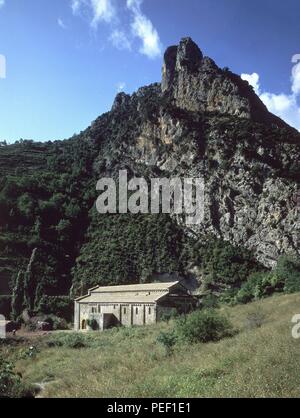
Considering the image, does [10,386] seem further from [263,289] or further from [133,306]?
[263,289]

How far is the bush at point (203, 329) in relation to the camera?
21.4 meters

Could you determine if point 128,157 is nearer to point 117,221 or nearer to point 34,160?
point 117,221

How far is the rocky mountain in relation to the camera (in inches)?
2800

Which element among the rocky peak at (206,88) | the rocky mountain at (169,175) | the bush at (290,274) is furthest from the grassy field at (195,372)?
the rocky peak at (206,88)

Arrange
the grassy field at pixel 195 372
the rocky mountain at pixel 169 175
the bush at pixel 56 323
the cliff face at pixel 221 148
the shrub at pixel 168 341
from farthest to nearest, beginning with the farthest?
1. the cliff face at pixel 221 148
2. the rocky mountain at pixel 169 175
3. the bush at pixel 56 323
4. the shrub at pixel 168 341
5. the grassy field at pixel 195 372

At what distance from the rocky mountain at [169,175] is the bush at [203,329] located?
4450 cm

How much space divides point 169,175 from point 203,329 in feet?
214

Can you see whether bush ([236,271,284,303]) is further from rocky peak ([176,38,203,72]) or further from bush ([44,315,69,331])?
rocky peak ([176,38,203,72])

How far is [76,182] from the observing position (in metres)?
100

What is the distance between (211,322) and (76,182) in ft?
268

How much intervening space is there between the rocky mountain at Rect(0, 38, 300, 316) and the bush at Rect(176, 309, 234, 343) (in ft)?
146

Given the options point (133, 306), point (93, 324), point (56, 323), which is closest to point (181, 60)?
point (133, 306)

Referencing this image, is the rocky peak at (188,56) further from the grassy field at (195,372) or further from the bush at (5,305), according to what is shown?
the grassy field at (195,372)
